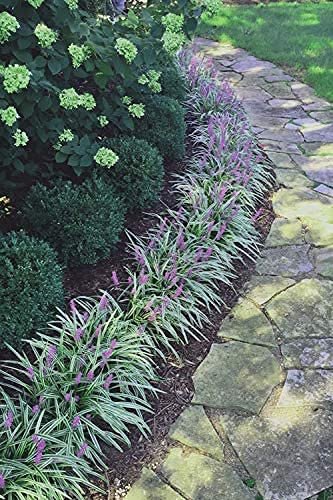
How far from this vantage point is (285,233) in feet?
11.7

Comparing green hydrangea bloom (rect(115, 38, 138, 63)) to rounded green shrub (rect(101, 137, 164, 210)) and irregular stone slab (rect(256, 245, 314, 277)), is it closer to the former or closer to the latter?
rounded green shrub (rect(101, 137, 164, 210))

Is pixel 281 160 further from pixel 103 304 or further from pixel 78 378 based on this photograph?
pixel 78 378

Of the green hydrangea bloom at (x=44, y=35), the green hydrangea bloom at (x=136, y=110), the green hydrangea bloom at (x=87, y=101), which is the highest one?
the green hydrangea bloom at (x=44, y=35)

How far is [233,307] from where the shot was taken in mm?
2996

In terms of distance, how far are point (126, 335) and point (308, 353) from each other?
842mm

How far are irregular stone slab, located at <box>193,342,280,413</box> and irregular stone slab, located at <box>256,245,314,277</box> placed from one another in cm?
65

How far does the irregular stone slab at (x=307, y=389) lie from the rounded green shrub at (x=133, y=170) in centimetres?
130

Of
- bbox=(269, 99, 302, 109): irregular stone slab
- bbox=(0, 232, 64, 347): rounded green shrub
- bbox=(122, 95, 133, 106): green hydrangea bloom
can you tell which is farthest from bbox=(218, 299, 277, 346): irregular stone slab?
bbox=(269, 99, 302, 109): irregular stone slab

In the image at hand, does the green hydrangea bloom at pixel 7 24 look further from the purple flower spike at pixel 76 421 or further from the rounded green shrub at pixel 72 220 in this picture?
the purple flower spike at pixel 76 421

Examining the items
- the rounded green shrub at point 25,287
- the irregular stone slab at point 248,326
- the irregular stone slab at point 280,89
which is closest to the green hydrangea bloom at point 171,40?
the rounded green shrub at point 25,287

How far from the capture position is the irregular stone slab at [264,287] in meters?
3.04

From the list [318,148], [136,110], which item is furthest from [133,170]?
[318,148]

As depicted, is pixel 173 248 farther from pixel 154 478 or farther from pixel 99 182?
pixel 154 478

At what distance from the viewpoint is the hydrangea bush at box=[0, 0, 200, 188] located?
2.48 meters
